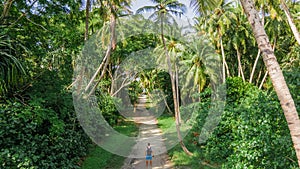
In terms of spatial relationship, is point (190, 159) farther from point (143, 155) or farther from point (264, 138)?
point (264, 138)

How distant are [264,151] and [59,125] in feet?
15.5

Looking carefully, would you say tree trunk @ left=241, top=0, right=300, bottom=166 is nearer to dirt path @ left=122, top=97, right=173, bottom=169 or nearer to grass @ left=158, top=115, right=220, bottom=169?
grass @ left=158, top=115, right=220, bottom=169

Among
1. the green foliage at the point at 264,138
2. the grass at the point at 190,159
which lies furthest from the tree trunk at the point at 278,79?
the grass at the point at 190,159

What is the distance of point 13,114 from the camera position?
504cm

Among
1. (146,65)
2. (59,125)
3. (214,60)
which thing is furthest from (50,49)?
(146,65)

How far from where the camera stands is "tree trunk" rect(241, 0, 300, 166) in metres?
3.66

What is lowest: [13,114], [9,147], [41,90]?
[9,147]

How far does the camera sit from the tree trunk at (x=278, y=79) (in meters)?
3.66

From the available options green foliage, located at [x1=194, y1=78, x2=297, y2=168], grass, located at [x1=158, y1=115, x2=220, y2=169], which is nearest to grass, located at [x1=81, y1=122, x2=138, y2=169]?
grass, located at [x1=158, y1=115, x2=220, y2=169]

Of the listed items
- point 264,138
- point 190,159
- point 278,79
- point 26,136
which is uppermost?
point 278,79

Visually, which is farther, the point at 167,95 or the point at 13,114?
the point at 167,95

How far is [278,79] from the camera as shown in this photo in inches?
148

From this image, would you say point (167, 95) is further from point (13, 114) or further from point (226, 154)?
point (13, 114)

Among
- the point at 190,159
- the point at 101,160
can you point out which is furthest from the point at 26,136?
the point at 190,159
